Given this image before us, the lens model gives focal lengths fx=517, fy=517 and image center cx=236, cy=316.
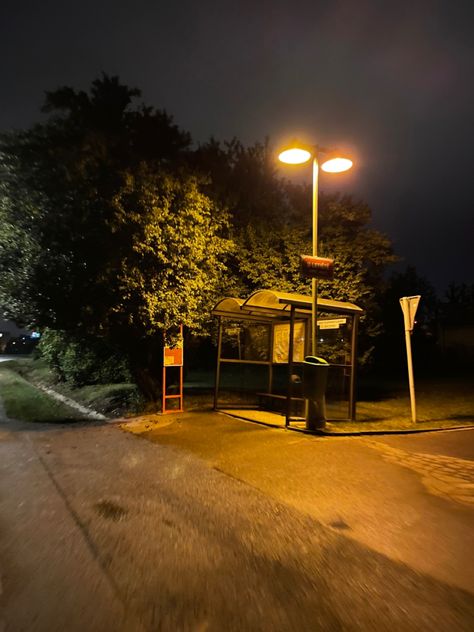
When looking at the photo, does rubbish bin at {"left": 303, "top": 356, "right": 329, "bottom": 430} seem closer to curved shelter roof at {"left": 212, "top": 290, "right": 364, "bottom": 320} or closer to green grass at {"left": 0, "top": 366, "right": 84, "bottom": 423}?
curved shelter roof at {"left": 212, "top": 290, "right": 364, "bottom": 320}

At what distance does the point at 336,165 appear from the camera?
10641mm

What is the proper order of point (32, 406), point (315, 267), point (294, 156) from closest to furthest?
point (294, 156) < point (315, 267) < point (32, 406)

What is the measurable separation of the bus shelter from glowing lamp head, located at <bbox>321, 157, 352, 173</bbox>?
9.39 feet

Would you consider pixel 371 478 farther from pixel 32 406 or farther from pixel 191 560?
pixel 32 406

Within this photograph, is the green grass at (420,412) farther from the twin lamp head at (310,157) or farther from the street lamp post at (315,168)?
the twin lamp head at (310,157)

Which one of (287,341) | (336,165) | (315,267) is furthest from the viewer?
(287,341)

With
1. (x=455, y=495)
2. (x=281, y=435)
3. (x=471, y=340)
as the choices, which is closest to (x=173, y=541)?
(x=455, y=495)

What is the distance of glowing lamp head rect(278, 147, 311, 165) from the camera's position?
33.7 ft

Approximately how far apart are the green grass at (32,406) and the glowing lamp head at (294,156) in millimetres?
8556

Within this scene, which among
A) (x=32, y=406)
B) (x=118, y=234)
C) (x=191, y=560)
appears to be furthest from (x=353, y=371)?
(x=32, y=406)

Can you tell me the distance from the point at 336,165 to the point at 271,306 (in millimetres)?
3861

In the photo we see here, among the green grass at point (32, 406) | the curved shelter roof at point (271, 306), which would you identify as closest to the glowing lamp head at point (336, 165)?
the curved shelter roof at point (271, 306)

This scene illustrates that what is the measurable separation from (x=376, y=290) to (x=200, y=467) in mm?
11664

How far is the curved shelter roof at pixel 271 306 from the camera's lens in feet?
38.3
